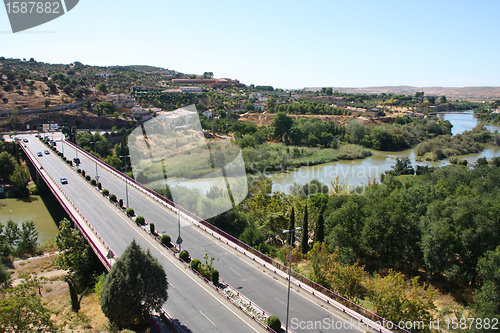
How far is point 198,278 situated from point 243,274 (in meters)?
2.08

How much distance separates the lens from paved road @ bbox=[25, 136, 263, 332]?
39.8ft

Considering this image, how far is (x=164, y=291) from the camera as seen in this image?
11.9m

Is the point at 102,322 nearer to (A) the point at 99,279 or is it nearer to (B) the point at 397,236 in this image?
(A) the point at 99,279

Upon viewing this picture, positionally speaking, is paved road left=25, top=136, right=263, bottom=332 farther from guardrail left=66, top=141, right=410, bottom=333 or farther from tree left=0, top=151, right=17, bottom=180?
tree left=0, top=151, right=17, bottom=180

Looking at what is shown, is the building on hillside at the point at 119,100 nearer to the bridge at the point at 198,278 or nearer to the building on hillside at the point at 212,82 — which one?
the bridge at the point at 198,278

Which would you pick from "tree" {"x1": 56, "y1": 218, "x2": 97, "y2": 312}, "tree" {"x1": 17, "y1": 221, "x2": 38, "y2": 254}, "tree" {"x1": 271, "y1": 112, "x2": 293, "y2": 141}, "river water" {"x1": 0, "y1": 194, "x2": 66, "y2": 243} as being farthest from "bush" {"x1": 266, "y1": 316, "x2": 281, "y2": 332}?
"tree" {"x1": 271, "y1": 112, "x2": 293, "y2": 141}

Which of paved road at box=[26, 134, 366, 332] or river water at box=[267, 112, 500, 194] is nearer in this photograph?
paved road at box=[26, 134, 366, 332]

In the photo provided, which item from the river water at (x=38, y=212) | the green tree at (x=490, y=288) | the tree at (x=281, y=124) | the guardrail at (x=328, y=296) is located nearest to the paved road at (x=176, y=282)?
the guardrail at (x=328, y=296)

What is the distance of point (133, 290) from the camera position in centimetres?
1142

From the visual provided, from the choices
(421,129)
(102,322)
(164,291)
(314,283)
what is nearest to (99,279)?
(102,322)

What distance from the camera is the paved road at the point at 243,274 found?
1283 cm

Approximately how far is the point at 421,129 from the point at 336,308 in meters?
70.3

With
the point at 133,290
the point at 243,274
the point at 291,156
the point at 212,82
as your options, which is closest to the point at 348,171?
the point at 291,156

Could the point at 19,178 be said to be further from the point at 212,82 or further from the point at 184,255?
the point at 212,82
